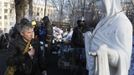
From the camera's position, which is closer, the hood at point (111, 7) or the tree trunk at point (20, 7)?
the hood at point (111, 7)

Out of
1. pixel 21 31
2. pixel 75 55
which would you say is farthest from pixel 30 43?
pixel 75 55

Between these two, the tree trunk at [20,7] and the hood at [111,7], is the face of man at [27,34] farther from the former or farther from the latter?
the tree trunk at [20,7]

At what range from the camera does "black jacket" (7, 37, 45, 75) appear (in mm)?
6676

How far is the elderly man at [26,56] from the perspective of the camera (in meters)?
6.66

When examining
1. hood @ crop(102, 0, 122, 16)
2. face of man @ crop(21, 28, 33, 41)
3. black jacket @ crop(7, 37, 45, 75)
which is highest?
hood @ crop(102, 0, 122, 16)

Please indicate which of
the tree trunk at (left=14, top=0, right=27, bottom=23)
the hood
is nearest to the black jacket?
the hood

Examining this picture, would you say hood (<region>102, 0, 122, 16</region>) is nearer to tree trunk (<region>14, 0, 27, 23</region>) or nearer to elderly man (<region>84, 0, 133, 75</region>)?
elderly man (<region>84, 0, 133, 75</region>)

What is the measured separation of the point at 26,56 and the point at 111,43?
294 cm

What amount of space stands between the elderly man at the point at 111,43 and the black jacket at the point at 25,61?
257 centimetres

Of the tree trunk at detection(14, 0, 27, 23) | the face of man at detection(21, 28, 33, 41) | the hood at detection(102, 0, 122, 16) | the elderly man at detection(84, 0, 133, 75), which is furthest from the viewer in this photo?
the tree trunk at detection(14, 0, 27, 23)

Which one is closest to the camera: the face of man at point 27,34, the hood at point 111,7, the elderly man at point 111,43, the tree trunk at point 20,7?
the elderly man at point 111,43

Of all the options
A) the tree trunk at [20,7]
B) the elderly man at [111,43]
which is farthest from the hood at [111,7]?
the tree trunk at [20,7]

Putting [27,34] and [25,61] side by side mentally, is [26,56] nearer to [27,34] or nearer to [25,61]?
[25,61]

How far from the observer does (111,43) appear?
3990mm
